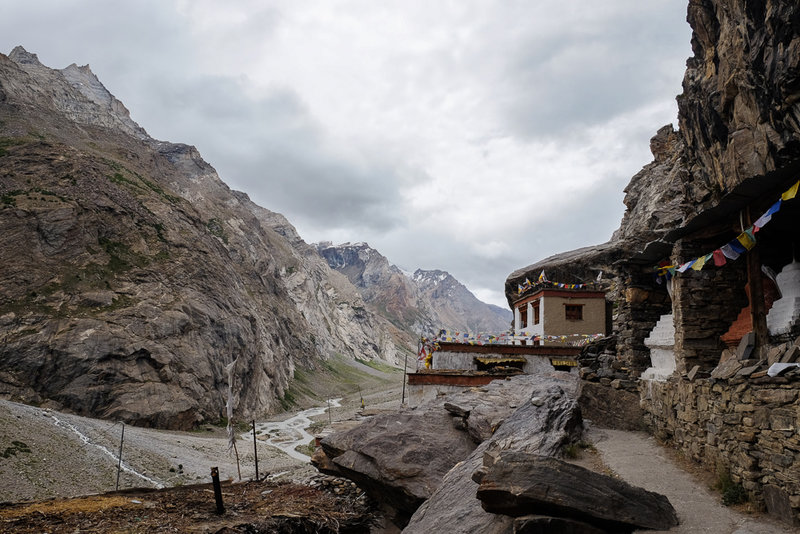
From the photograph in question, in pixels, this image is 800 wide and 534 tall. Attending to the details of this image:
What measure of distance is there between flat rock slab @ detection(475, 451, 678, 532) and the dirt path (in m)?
0.40

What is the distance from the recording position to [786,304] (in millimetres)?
9500

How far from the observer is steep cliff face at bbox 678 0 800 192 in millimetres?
18109

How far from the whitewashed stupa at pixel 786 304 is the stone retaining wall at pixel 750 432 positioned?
1.99m

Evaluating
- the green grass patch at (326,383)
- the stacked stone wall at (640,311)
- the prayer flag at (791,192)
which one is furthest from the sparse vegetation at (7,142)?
the prayer flag at (791,192)

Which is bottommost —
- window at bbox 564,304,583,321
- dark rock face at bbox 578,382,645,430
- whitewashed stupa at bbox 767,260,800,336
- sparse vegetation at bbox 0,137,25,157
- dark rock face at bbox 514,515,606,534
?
dark rock face at bbox 514,515,606,534

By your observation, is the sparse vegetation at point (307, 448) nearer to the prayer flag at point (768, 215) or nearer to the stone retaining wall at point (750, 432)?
the stone retaining wall at point (750, 432)

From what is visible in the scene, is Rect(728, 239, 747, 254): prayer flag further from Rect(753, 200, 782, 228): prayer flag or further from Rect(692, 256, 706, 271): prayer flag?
Rect(753, 200, 782, 228): prayer flag

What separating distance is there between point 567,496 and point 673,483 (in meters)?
3.04

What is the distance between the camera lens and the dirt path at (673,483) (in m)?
6.21

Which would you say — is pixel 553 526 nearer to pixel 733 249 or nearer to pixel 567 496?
pixel 567 496

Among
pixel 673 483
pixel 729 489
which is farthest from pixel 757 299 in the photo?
pixel 729 489

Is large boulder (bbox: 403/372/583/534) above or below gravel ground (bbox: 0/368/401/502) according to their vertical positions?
above

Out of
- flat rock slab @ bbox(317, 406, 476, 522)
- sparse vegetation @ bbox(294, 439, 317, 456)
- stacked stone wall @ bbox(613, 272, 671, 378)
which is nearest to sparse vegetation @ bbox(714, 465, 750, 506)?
stacked stone wall @ bbox(613, 272, 671, 378)

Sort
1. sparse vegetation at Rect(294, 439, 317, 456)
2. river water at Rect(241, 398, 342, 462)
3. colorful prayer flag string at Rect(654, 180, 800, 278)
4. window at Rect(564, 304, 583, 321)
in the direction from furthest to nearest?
1. river water at Rect(241, 398, 342, 462)
2. sparse vegetation at Rect(294, 439, 317, 456)
3. window at Rect(564, 304, 583, 321)
4. colorful prayer flag string at Rect(654, 180, 800, 278)
